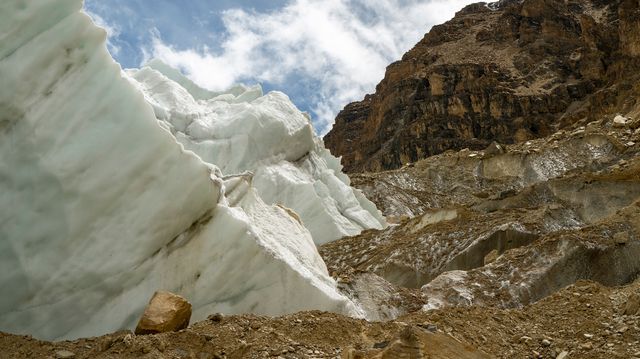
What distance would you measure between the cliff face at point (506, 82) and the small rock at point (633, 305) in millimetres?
58653

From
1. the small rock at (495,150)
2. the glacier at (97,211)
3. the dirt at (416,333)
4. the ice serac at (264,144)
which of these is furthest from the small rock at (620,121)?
the glacier at (97,211)

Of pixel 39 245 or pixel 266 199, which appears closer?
pixel 39 245

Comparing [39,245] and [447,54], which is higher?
[447,54]

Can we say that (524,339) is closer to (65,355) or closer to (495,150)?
(65,355)

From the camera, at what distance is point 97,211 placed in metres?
8.15

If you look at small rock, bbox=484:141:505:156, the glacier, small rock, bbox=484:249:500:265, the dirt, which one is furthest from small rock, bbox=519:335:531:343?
small rock, bbox=484:141:505:156

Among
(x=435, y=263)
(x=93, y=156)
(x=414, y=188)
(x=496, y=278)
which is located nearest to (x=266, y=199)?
(x=435, y=263)

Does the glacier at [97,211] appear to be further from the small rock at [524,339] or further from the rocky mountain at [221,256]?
the small rock at [524,339]

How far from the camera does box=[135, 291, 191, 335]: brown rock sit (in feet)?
23.4

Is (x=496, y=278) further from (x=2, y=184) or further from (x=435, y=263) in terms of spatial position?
(x=2, y=184)

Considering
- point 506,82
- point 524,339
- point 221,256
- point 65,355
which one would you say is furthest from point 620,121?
point 506,82

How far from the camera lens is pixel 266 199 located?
2334 cm

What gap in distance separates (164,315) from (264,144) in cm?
1684

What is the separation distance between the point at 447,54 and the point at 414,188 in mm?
64688
